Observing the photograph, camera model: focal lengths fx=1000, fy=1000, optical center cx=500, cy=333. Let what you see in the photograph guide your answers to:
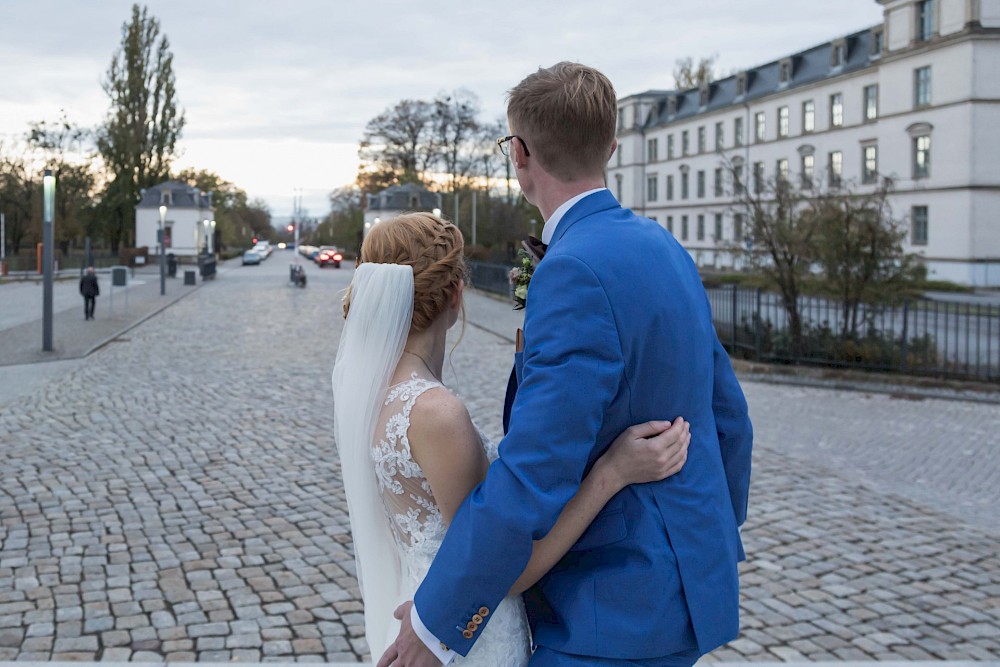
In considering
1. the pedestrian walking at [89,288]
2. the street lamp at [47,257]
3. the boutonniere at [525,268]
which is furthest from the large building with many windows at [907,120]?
the boutonniere at [525,268]

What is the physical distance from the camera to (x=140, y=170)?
248 feet

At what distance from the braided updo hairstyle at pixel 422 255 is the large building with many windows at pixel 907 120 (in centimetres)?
3213

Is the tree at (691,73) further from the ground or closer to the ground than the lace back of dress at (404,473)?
further from the ground

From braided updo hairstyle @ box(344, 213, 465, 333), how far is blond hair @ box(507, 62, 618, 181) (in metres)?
0.33

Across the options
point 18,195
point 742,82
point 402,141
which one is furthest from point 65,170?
point 742,82

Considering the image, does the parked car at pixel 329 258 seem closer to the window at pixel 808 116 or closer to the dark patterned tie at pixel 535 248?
the window at pixel 808 116

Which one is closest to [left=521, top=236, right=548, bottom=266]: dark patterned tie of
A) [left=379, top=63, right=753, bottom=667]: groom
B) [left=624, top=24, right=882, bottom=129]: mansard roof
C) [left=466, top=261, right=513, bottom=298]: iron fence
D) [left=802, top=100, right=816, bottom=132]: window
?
[left=379, top=63, right=753, bottom=667]: groom

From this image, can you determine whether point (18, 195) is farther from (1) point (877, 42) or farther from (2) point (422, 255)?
(2) point (422, 255)

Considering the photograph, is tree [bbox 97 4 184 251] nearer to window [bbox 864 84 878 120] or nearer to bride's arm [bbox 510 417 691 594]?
window [bbox 864 84 878 120]

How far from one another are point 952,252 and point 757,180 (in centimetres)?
3239

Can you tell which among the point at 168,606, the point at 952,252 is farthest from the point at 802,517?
the point at 952,252

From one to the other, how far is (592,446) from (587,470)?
13cm

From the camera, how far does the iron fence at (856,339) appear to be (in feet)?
49.4

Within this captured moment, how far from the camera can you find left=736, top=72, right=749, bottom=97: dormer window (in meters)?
67.2
